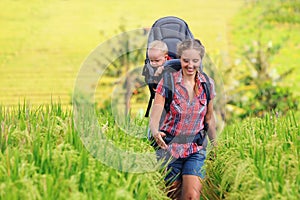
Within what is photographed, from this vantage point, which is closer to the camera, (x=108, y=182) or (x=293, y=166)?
(x=108, y=182)

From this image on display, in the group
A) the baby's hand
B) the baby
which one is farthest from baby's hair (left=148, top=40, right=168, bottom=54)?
the baby's hand

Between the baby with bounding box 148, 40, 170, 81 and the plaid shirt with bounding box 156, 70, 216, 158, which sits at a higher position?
the baby with bounding box 148, 40, 170, 81

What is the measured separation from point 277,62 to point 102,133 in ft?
26.2

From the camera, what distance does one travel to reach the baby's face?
3.65m

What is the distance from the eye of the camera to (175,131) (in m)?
3.49

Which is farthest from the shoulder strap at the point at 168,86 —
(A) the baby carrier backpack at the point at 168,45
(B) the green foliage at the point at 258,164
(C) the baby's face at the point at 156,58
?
(B) the green foliage at the point at 258,164

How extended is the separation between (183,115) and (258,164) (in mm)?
641

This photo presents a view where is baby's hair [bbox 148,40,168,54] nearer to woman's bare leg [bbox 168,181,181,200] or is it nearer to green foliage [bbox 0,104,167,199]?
green foliage [bbox 0,104,167,199]

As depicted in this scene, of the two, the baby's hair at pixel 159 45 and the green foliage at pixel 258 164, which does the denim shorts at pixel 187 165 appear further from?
the baby's hair at pixel 159 45

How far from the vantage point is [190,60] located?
11.0 ft

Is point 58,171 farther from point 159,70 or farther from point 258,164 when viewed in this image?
point 159,70

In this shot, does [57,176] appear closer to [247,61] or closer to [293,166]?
[293,166]

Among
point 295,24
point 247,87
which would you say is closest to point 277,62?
point 295,24

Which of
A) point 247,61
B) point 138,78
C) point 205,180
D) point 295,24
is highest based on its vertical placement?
point 295,24
